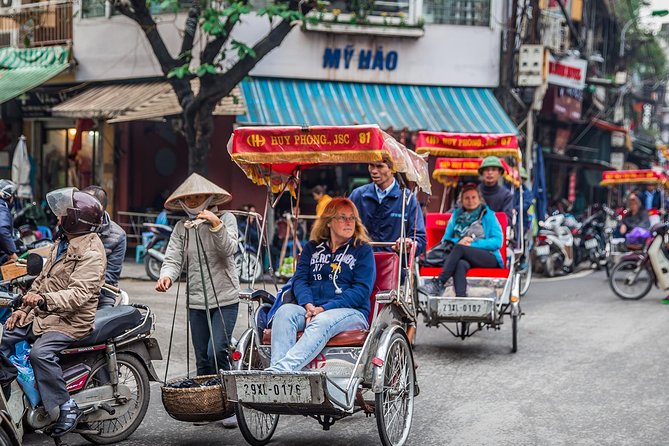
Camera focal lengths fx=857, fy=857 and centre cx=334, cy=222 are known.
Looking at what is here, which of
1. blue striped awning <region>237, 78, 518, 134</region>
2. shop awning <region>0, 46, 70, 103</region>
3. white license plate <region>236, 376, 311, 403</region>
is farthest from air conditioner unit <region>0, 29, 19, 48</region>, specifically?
white license plate <region>236, 376, 311, 403</region>

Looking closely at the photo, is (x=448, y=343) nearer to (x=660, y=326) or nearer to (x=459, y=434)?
(x=660, y=326)

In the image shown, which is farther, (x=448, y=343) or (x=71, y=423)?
(x=448, y=343)

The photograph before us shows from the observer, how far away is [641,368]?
27.7 feet

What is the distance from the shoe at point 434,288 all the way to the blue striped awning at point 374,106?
7.33 m

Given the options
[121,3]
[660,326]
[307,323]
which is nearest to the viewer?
[307,323]

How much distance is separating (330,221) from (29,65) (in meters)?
14.6

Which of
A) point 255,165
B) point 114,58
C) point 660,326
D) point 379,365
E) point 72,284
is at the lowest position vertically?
point 660,326

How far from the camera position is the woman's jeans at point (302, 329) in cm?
541

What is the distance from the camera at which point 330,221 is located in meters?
6.15

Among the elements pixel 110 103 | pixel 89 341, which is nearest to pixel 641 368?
pixel 89 341

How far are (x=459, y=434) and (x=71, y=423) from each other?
8.79ft

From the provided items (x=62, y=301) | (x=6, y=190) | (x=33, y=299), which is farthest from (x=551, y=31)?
(x=33, y=299)

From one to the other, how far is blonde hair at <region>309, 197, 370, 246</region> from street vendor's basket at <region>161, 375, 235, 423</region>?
1.38 meters

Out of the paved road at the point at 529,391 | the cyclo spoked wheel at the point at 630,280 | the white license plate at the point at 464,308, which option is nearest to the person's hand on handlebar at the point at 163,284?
the paved road at the point at 529,391
